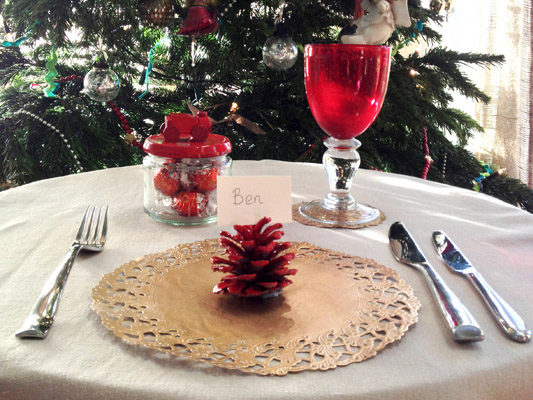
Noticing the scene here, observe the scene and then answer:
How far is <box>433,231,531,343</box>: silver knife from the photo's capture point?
0.45 m

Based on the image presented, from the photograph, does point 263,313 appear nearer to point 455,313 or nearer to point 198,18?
point 455,313

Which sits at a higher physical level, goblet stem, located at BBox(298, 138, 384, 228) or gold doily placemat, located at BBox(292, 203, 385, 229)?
goblet stem, located at BBox(298, 138, 384, 228)

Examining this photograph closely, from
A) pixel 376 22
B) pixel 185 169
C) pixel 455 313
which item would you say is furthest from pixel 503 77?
pixel 455 313

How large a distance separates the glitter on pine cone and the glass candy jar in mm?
214

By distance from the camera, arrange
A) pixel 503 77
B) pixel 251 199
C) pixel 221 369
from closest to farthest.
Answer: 1. pixel 221 369
2. pixel 251 199
3. pixel 503 77

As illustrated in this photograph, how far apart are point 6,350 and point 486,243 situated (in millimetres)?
551

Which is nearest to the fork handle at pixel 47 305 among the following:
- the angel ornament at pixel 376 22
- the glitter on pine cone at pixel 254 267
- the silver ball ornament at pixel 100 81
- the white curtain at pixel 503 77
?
the glitter on pine cone at pixel 254 267

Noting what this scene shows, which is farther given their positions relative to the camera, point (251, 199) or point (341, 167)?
point (341, 167)

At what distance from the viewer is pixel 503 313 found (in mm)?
484

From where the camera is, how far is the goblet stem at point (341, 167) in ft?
2.68

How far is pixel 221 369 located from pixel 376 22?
1.85 feet

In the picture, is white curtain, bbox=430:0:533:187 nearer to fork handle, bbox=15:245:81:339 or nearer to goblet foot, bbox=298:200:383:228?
goblet foot, bbox=298:200:383:228

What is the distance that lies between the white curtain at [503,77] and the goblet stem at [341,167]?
138 centimetres

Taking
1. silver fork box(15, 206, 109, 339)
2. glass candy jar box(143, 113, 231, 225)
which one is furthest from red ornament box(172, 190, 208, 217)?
silver fork box(15, 206, 109, 339)
